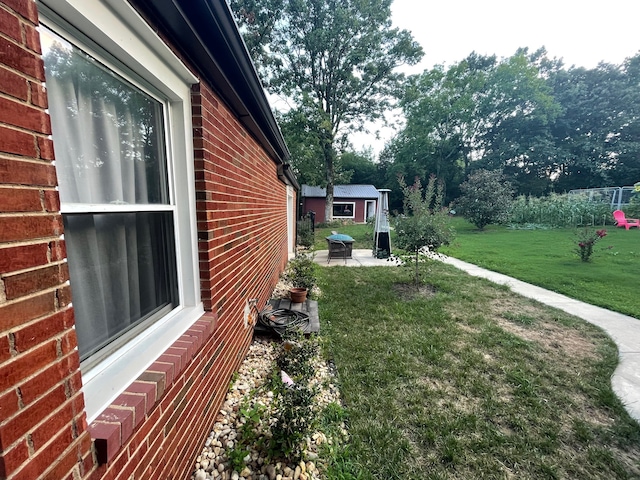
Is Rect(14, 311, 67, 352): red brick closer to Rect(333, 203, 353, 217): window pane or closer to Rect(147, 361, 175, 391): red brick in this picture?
Rect(147, 361, 175, 391): red brick

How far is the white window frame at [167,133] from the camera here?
1031mm

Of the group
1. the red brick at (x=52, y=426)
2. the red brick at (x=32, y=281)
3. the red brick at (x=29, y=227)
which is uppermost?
the red brick at (x=29, y=227)

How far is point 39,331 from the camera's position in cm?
76

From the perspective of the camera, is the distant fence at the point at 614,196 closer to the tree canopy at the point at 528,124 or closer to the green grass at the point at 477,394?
the tree canopy at the point at 528,124

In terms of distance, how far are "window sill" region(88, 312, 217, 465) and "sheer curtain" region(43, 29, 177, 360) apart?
0.24m

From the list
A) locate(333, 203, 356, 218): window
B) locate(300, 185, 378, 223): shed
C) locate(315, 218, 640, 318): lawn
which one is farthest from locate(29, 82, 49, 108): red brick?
locate(333, 203, 356, 218): window

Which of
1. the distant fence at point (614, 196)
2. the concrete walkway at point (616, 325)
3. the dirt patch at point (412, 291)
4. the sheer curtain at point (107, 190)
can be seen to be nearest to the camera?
the sheer curtain at point (107, 190)

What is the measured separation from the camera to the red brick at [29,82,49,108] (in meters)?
0.75

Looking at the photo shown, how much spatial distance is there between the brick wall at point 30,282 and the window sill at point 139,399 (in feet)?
0.42

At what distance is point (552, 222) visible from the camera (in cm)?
1811

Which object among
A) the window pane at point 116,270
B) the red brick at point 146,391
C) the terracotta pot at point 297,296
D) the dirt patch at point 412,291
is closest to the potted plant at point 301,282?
the terracotta pot at point 297,296

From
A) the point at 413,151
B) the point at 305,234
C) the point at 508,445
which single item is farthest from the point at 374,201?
the point at 508,445

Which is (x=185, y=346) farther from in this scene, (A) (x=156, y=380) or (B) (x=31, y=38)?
(B) (x=31, y=38)

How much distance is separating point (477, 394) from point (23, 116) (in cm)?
355
